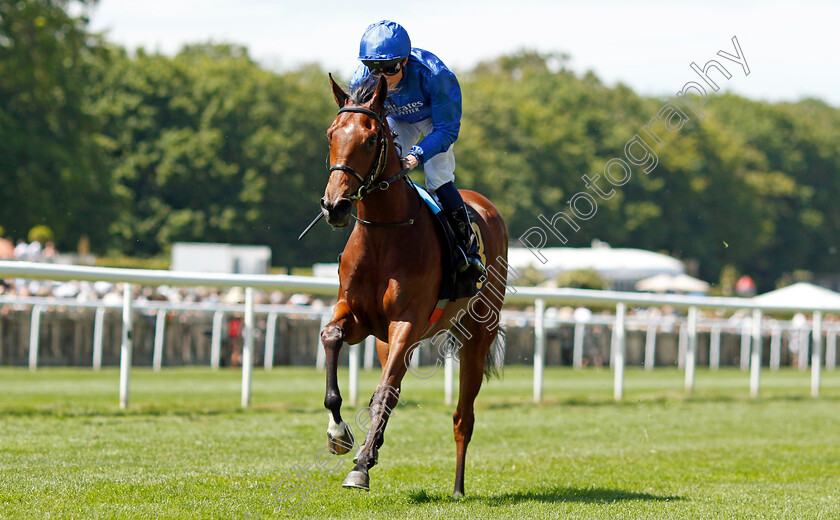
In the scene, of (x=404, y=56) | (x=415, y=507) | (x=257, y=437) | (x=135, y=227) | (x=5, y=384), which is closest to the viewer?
(x=415, y=507)

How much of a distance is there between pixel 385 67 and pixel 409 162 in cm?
53

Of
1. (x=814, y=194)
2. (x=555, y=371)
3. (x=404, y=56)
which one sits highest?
(x=814, y=194)

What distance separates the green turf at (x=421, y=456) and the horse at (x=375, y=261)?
47cm

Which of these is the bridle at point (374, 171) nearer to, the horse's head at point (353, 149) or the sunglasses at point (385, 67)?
the horse's head at point (353, 149)

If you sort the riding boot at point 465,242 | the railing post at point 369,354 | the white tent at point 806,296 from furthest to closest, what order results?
the white tent at point 806,296 < the railing post at point 369,354 < the riding boot at point 465,242

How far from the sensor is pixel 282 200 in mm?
41312

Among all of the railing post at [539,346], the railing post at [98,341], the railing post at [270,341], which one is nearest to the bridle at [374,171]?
the railing post at [539,346]

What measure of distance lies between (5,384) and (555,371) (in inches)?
423

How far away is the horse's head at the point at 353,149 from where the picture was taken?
15.0ft

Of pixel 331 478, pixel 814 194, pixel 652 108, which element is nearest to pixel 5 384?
pixel 331 478

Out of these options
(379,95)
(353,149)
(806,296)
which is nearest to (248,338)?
(379,95)

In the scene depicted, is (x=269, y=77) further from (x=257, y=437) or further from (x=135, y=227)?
(x=257, y=437)

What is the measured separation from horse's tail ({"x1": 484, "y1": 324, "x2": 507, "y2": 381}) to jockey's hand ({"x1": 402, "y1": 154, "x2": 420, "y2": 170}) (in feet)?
5.47

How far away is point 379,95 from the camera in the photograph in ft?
16.5
